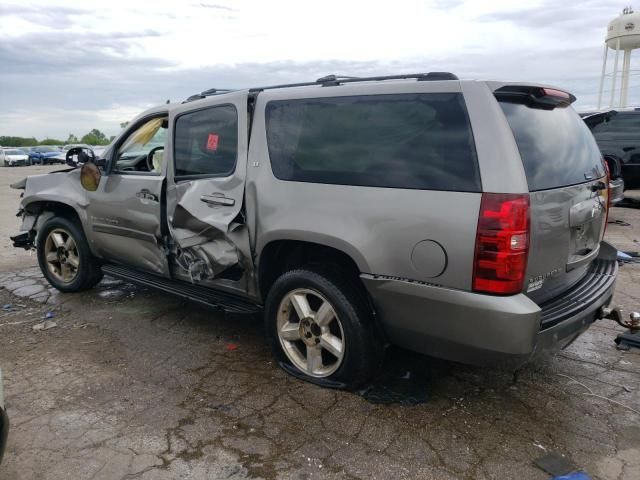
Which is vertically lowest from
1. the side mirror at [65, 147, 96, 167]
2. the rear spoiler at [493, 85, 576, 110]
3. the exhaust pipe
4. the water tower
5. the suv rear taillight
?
the exhaust pipe

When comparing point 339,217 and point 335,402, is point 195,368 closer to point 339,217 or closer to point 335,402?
point 335,402

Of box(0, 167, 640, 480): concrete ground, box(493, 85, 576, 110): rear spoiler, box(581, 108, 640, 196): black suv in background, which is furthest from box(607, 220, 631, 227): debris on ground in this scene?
box(493, 85, 576, 110): rear spoiler

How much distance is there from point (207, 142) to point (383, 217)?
1697mm

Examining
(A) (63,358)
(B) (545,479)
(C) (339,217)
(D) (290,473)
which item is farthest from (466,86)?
(A) (63,358)

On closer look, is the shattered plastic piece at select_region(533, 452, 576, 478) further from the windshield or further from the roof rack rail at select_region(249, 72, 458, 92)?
the windshield

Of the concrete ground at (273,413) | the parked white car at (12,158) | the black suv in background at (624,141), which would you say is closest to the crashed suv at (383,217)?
the concrete ground at (273,413)

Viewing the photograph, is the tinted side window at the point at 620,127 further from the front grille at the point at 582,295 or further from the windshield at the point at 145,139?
the windshield at the point at 145,139

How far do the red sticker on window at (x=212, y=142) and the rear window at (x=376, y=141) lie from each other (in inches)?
20.7

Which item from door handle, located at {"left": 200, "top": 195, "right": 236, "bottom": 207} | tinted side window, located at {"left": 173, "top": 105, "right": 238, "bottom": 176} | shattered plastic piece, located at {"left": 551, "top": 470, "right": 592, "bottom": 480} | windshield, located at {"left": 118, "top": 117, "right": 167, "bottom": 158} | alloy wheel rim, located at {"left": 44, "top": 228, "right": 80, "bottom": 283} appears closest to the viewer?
shattered plastic piece, located at {"left": 551, "top": 470, "right": 592, "bottom": 480}

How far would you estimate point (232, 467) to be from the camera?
103 inches

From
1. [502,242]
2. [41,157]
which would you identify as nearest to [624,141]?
[502,242]

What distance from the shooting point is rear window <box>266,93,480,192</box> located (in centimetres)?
266

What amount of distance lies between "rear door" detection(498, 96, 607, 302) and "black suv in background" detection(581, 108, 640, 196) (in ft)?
24.9

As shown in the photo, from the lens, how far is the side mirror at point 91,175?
4703mm
